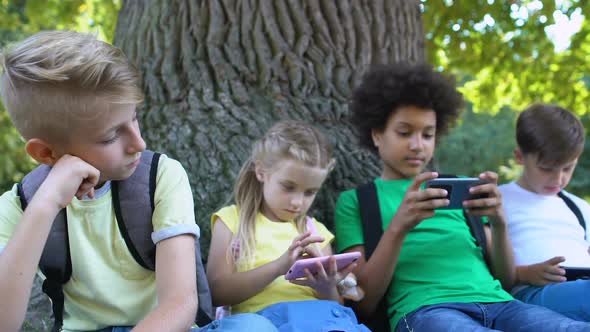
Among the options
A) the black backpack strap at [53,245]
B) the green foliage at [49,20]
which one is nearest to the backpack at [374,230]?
the black backpack strap at [53,245]

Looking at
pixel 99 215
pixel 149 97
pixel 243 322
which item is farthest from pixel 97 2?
pixel 243 322

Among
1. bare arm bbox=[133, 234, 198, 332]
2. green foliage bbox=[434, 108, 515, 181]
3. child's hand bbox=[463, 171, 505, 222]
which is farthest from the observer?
green foliage bbox=[434, 108, 515, 181]

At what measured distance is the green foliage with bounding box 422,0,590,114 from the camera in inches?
249

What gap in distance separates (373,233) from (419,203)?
41 centimetres

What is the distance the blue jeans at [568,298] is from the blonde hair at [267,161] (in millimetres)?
1306

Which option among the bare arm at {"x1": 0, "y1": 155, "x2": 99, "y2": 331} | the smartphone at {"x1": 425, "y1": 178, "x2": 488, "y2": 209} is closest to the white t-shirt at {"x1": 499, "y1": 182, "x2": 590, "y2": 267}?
the smartphone at {"x1": 425, "y1": 178, "x2": 488, "y2": 209}

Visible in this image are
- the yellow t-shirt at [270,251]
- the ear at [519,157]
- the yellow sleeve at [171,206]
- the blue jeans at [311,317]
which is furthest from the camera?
the ear at [519,157]

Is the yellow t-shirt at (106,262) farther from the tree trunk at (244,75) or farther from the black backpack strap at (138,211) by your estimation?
the tree trunk at (244,75)

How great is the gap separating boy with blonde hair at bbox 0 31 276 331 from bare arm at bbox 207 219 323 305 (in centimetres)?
44

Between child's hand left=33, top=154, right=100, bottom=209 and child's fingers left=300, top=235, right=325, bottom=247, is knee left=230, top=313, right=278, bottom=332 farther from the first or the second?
child's hand left=33, top=154, right=100, bottom=209

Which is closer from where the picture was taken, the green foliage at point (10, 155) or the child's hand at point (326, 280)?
the child's hand at point (326, 280)

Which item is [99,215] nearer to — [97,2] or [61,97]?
[61,97]

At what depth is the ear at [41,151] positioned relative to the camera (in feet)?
7.43

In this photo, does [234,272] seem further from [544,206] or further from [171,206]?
[544,206]
